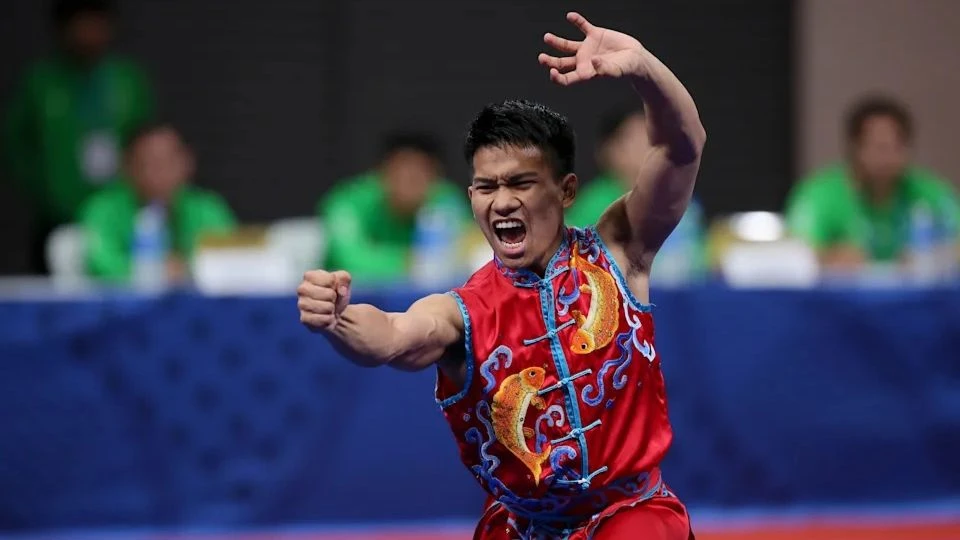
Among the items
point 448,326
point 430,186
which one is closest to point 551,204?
point 448,326

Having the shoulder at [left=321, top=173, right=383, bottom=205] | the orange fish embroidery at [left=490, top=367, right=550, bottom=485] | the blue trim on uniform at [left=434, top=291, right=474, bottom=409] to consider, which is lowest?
the orange fish embroidery at [left=490, top=367, right=550, bottom=485]

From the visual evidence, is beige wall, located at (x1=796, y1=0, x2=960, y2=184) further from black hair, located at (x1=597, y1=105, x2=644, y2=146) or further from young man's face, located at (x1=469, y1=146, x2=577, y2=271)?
young man's face, located at (x1=469, y1=146, x2=577, y2=271)

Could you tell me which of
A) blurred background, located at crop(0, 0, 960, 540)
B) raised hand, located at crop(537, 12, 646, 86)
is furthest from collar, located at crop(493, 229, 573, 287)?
blurred background, located at crop(0, 0, 960, 540)

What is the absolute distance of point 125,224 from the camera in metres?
6.64

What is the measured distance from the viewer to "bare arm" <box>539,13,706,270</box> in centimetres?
305

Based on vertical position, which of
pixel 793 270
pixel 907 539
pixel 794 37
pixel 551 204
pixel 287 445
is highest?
pixel 794 37

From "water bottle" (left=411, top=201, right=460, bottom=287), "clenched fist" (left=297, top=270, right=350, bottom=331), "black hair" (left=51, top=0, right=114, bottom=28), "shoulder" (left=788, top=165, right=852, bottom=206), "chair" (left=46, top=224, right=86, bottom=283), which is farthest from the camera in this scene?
"black hair" (left=51, top=0, right=114, bottom=28)

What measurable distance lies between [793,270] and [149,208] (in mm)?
2796

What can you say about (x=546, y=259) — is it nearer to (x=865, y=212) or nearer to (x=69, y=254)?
(x=69, y=254)

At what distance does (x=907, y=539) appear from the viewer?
5727 millimetres

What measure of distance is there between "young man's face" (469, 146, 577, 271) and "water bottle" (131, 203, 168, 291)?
9.94 feet

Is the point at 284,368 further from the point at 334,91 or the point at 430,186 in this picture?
the point at 334,91

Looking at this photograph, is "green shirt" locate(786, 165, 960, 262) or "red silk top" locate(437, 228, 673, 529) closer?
"red silk top" locate(437, 228, 673, 529)

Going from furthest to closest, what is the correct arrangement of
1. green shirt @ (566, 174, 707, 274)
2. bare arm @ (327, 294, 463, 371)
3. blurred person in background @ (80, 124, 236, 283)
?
blurred person in background @ (80, 124, 236, 283) < green shirt @ (566, 174, 707, 274) < bare arm @ (327, 294, 463, 371)
